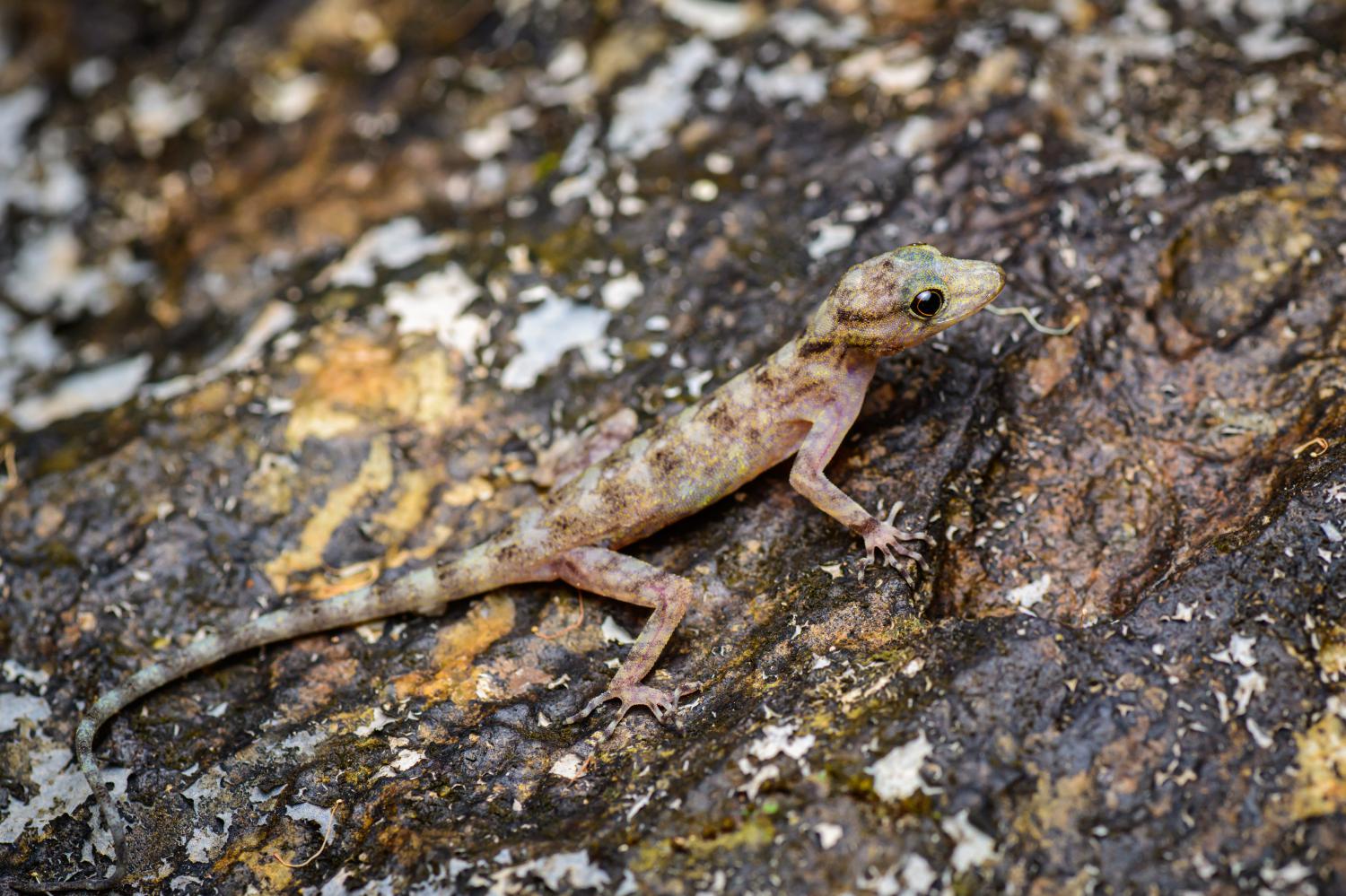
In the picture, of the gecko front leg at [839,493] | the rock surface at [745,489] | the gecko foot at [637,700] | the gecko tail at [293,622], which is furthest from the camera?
the gecko tail at [293,622]

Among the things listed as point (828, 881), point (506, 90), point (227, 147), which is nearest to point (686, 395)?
point (828, 881)

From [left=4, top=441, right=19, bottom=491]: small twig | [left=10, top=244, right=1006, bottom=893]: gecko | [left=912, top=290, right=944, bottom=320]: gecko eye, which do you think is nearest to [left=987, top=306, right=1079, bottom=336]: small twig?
[left=10, top=244, right=1006, bottom=893]: gecko

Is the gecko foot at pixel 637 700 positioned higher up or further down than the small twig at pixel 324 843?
further down

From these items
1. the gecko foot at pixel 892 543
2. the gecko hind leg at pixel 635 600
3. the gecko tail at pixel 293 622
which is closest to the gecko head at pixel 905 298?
the gecko foot at pixel 892 543

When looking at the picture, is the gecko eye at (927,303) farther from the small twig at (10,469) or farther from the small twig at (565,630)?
the small twig at (10,469)

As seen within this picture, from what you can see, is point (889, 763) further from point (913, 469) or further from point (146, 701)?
point (146, 701)

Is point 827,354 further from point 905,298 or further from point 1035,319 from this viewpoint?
point 1035,319

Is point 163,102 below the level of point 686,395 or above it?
above

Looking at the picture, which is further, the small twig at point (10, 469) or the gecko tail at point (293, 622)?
the small twig at point (10, 469)
